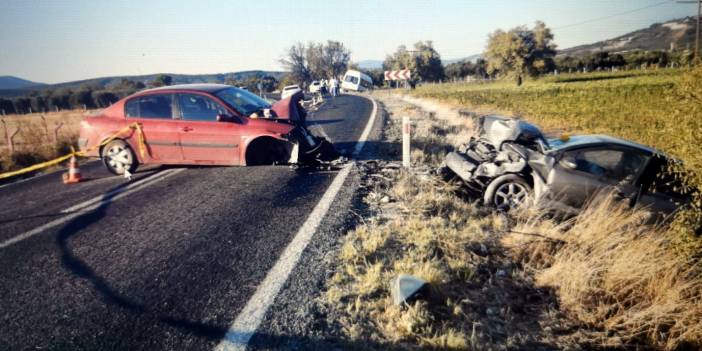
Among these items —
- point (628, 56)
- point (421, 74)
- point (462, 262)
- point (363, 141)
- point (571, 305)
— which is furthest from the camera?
point (421, 74)

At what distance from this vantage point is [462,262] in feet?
11.4

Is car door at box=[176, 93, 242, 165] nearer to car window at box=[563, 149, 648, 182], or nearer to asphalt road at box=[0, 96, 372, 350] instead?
asphalt road at box=[0, 96, 372, 350]

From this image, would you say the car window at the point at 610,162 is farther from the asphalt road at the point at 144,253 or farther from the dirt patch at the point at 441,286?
the asphalt road at the point at 144,253

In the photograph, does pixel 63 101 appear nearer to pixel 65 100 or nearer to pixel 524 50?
pixel 65 100

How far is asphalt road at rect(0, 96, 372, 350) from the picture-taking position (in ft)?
8.93

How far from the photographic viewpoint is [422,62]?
78.0 metres

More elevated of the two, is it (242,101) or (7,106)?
(7,106)

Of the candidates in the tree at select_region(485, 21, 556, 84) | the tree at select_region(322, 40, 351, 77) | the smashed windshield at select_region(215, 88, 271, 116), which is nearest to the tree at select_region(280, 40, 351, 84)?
the tree at select_region(322, 40, 351, 77)

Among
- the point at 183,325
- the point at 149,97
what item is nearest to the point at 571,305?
the point at 183,325

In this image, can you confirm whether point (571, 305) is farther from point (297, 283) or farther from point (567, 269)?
point (297, 283)

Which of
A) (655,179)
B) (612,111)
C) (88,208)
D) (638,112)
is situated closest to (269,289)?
(88,208)

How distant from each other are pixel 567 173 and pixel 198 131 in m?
6.14

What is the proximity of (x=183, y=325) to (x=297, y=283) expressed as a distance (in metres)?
0.93

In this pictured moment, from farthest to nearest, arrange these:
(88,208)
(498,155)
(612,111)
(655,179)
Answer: (612,111) < (498,155) < (88,208) < (655,179)
